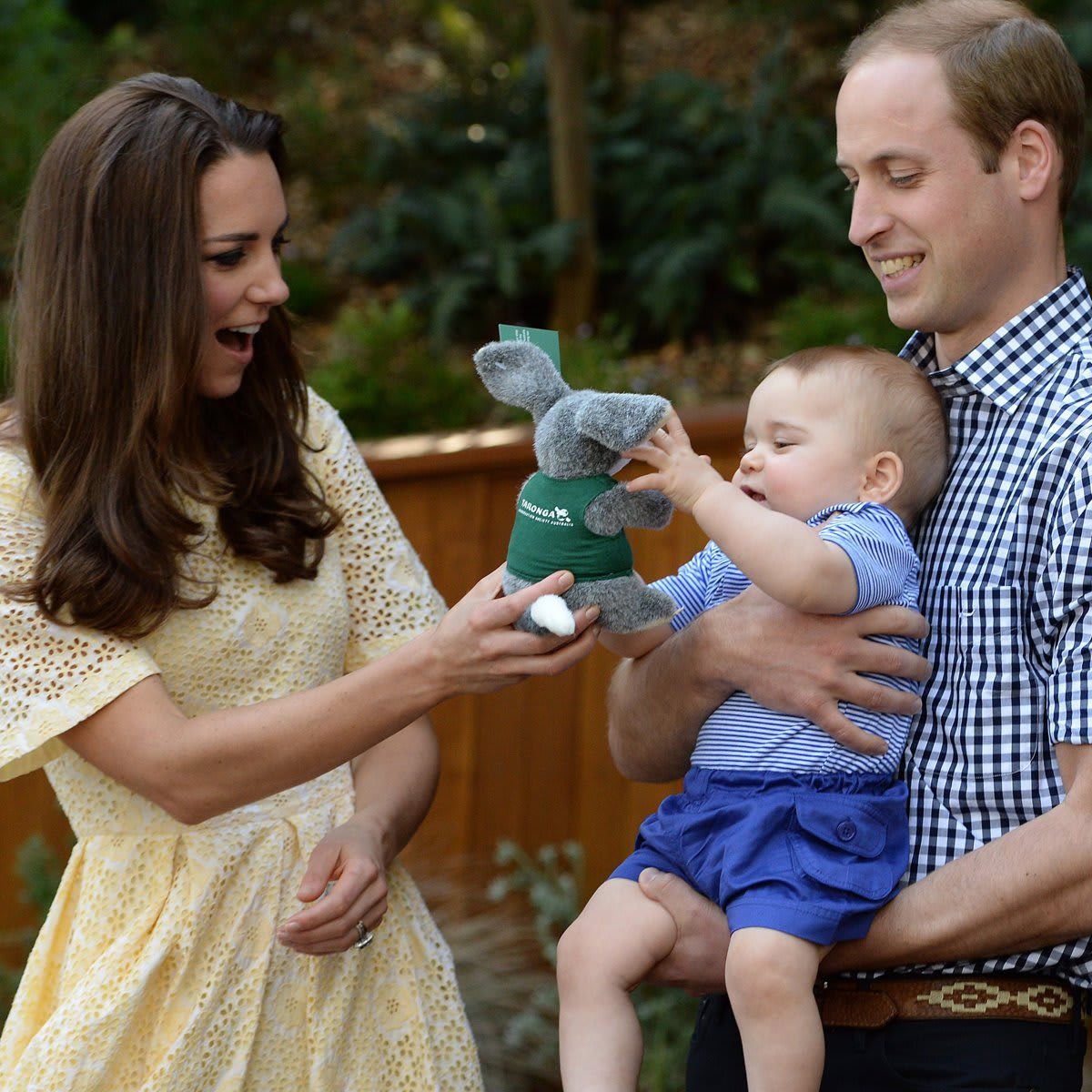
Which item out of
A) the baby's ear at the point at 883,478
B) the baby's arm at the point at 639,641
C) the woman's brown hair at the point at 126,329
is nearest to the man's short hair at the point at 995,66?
the baby's ear at the point at 883,478

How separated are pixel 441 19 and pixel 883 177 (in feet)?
21.2

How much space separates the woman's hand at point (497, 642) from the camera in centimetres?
208

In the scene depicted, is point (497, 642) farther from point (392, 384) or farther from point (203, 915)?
point (392, 384)

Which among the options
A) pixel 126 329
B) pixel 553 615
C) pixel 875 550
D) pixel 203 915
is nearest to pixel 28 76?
pixel 126 329

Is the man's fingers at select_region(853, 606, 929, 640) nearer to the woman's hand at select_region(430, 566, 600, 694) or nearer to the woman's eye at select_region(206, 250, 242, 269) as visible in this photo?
the woman's hand at select_region(430, 566, 600, 694)

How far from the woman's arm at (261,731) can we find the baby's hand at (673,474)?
273mm

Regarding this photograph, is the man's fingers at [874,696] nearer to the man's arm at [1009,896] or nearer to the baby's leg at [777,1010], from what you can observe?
the man's arm at [1009,896]

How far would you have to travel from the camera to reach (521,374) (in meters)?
2.12

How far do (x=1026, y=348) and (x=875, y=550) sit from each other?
39cm

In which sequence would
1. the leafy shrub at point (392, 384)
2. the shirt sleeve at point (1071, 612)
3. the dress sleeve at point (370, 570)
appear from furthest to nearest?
the leafy shrub at point (392, 384) < the dress sleeve at point (370, 570) < the shirt sleeve at point (1071, 612)

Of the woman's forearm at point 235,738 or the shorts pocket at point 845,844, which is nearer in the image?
the shorts pocket at point 845,844

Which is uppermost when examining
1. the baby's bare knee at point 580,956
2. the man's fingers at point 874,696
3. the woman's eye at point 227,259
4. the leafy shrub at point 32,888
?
the woman's eye at point 227,259

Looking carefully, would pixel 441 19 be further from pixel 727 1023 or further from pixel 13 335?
pixel 727 1023

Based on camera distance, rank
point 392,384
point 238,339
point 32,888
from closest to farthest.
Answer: point 238,339 → point 32,888 → point 392,384
